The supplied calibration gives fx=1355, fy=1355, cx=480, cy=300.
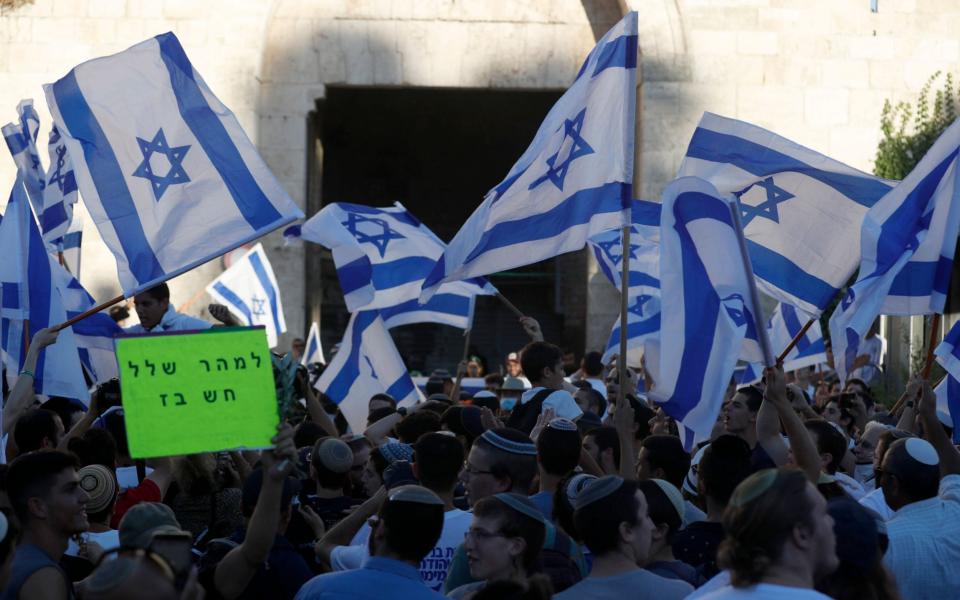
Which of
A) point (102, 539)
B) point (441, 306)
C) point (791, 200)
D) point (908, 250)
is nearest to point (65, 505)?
point (102, 539)

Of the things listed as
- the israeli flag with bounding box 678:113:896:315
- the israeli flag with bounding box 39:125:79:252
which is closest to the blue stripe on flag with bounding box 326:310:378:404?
the israeli flag with bounding box 39:125:79:252

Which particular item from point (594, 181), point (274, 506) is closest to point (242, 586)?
point (274, 506)

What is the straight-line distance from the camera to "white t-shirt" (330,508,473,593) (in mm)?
4746

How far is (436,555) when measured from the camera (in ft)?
15.9

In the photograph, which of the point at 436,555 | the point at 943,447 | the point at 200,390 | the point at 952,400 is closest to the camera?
the point at 200,390

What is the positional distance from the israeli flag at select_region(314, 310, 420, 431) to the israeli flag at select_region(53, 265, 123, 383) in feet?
5.87

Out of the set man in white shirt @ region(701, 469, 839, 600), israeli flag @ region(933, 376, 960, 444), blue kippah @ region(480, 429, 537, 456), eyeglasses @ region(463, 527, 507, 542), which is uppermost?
man in white shirt @ region(701, 469, 839, 600)

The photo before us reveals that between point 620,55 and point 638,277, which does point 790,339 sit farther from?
point 620,55

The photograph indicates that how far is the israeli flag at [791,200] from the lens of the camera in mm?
7418

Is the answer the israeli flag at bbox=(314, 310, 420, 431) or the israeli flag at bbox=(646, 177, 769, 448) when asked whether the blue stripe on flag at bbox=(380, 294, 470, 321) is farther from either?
the israeli flag at bbox=(646, 177, 769, 448)

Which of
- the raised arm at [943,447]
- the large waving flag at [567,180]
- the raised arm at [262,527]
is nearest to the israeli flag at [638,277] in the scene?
the large waving flag at [567,180]

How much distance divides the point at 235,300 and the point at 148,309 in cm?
543

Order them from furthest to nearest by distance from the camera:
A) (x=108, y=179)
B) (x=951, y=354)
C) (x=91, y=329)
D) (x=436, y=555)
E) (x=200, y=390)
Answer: (x=91, y=329) < (x=951, y=354) < (x=108, y=179) < (x=436, y=555) < (x=200, y=390)

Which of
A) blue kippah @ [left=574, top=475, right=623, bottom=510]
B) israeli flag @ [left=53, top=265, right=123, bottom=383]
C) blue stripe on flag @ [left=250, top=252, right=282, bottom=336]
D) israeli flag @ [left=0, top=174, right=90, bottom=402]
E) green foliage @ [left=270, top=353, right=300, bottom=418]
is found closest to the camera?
green foliage @ [left=270, top=353, right=300, bottom=418]
